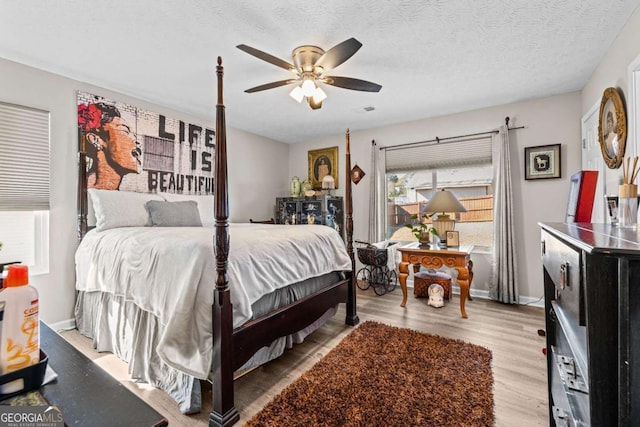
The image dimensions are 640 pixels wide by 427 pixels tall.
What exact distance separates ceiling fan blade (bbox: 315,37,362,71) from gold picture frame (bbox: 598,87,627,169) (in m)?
1.94

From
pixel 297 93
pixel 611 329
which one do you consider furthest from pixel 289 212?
pixel 611 329

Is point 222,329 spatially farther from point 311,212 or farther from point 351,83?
point 311,212

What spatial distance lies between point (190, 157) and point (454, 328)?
12.2 ft

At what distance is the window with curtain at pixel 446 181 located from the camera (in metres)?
3.80

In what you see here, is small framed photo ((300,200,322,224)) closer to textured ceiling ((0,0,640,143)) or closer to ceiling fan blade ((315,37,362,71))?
textured ceiling ((0,0,640,143))

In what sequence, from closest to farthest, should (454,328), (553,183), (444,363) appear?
(444,363) → (454,328) → (553,183)

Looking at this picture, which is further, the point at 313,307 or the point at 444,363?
the point at 313,307

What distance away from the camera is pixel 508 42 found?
2.24 meters

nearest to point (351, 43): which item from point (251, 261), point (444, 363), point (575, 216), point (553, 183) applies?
point (251, 261)

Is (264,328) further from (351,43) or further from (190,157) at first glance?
(190,157)

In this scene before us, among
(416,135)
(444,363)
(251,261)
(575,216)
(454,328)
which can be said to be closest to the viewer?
(575,216)

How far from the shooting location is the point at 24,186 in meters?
2.52

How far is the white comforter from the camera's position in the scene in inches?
61.4

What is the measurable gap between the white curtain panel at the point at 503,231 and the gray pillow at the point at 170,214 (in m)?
3.60
